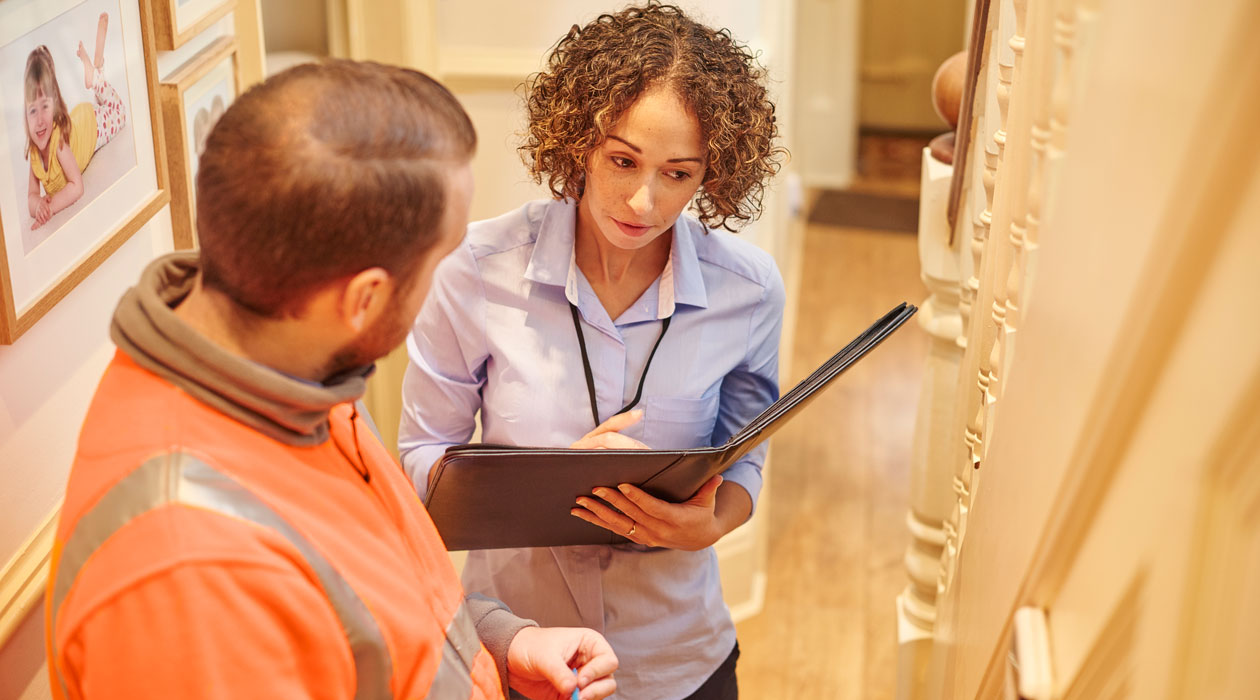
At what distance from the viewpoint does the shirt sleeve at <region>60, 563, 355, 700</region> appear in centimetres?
76

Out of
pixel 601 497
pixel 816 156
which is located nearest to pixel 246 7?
pixel 601 497

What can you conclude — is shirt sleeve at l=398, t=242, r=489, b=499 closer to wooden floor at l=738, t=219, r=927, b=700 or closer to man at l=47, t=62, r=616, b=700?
man at l=47, t=62, r=616, b=700

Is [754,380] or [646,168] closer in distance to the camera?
[646,168]

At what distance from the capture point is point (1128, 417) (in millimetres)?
670

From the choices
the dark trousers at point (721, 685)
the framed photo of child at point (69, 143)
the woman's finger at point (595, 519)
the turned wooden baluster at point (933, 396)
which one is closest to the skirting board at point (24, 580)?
the framed photo of child at point (69, 143)

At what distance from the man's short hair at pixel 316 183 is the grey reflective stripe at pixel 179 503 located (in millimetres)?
141

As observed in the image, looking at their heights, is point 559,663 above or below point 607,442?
below

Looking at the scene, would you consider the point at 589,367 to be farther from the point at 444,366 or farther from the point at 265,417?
the point at 265,417

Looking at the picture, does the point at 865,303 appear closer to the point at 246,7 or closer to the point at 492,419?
the point at 246,7

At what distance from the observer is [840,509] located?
4113 mm

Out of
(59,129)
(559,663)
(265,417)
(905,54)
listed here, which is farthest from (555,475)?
(905,54)

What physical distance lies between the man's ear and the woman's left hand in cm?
61

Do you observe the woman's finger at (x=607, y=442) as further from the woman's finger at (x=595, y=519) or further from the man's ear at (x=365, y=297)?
the man's ear at (x=365, y=297)

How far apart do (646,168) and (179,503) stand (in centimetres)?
85
